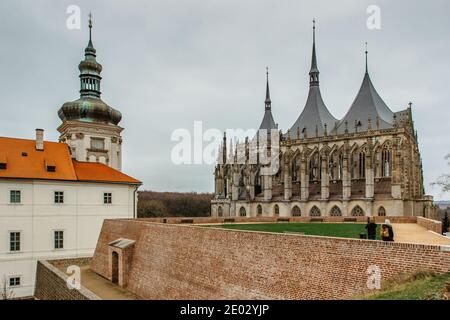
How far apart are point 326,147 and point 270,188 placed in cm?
894

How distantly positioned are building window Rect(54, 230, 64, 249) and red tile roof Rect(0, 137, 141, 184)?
372cm

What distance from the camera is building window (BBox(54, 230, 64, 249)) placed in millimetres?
23219

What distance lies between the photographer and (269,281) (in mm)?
10094

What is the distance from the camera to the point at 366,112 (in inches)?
1603

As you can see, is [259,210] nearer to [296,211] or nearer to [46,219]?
[296,211]

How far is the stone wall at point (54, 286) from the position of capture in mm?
12992

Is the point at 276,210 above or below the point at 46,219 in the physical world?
below

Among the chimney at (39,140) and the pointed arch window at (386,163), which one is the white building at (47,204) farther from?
the pointed arch window at (386,163)

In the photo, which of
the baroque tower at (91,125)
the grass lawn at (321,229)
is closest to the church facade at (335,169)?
the grass lawn at (321,229)

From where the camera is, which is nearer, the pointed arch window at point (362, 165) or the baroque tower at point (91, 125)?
the baroque tower at point (91, 125)

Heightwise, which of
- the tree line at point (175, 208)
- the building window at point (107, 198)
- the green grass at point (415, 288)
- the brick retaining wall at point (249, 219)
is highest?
the building window at point (107, 198)

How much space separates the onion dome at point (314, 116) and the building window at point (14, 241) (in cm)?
3382

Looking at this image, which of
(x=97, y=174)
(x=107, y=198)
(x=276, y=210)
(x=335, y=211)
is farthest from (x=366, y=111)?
(x=97, y=174)

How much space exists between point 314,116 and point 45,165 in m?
34.5
